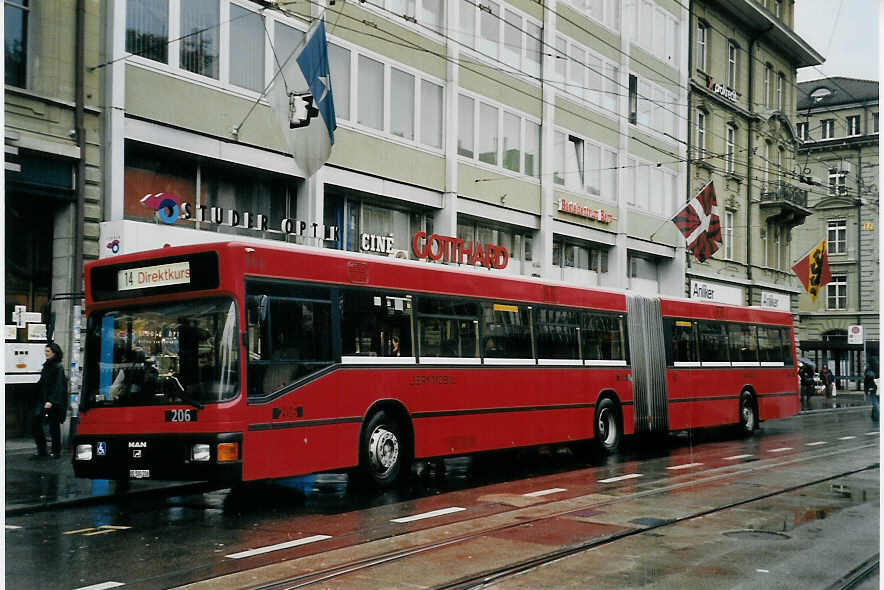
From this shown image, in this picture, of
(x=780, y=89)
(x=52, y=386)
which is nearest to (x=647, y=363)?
(x=52, y=386)

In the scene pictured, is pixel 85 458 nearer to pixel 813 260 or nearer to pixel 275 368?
pixel 275 368

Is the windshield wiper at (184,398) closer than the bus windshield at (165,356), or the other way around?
the windshield wiper at (184,398)

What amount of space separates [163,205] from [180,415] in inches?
342

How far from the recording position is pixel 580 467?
15984mm

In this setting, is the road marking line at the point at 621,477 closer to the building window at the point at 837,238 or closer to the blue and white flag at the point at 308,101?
the blue and white flag at the point at 308,101

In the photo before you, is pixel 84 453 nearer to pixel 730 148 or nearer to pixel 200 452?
pixel 200 452

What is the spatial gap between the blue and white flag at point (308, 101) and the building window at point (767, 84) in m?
32.1

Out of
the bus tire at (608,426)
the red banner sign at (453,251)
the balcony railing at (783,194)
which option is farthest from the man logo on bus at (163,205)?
the balcony railing at (783,194)

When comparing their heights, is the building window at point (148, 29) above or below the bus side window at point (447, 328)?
above

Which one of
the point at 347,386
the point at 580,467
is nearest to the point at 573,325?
the point at 580,467

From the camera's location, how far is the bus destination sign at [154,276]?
36.4 ft

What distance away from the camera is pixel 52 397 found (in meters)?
15.5

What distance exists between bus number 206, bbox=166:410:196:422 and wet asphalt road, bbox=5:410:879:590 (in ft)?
3.30

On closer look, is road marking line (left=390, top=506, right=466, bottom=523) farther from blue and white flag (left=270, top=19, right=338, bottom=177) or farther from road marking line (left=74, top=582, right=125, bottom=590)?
blue and white flag (left=270, top=19, right=338, bottom=177)
